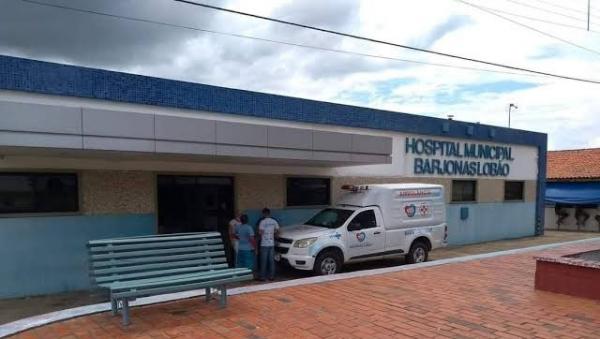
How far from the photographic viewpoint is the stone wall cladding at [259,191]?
11227 mm

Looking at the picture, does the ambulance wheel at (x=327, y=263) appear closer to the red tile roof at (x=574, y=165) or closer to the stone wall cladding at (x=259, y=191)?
the stone wall cladding at (x=259, y=191)

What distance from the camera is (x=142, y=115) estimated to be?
7453 mm

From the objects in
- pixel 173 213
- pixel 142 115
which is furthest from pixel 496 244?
pixel 142 115

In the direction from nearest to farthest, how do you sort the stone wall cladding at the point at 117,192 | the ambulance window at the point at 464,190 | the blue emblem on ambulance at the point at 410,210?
the stone wall cladding at the point at 117,192
the blue emblem on ambulance at the point at 410,210
the ambulance window at the point at 464,190

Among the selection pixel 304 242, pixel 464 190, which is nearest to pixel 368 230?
pixel 304 242

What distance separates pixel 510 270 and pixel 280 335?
5.65 metres

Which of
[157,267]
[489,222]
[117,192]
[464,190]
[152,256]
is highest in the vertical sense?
[117,192]

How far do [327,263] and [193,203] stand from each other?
345 centimetres

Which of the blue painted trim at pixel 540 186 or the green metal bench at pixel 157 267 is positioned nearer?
the green metal bench at pixel 157 267

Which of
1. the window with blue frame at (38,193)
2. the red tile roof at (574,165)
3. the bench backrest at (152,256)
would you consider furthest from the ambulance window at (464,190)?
the window with blue frame at (38,193)

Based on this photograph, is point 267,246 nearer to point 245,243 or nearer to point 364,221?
point 245,243

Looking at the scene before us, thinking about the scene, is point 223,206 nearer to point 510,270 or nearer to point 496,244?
point 510,270

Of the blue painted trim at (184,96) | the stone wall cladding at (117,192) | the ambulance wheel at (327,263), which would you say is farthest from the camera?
the ambulance wheel at (327,263)

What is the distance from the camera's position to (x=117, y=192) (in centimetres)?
955
